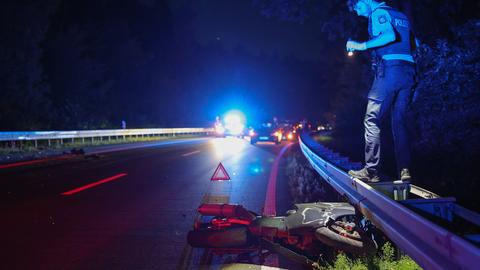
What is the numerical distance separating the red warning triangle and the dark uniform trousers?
498 cm

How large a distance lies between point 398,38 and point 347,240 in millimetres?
2394

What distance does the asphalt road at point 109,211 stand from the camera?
14.8 ft

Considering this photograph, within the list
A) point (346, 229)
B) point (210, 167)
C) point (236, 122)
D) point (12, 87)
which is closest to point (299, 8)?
point (210, 167)

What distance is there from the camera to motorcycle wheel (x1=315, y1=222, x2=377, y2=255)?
139 inches

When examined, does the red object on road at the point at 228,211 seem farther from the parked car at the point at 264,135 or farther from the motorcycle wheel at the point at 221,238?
the parked car at the point at 264,135

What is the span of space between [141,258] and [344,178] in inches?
101

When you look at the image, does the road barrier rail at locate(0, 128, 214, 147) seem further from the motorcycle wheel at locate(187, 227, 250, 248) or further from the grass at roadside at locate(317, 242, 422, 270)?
the grass at roadside at locate(317, 242, 422, 270)

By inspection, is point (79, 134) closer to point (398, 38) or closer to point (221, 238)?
point (221, 238)

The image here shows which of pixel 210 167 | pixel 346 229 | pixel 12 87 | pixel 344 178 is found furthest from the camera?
pixel 12 87

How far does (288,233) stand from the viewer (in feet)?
13.9

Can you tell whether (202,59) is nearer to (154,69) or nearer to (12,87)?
(154,69)

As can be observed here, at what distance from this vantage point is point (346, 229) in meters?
3.81

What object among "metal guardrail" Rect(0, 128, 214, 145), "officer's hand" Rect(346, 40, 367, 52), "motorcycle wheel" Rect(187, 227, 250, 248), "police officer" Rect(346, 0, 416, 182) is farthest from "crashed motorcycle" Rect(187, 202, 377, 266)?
"metal guardrail" Rect(0, 128, 214, 145)

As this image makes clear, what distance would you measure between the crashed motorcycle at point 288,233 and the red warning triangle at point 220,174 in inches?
171
